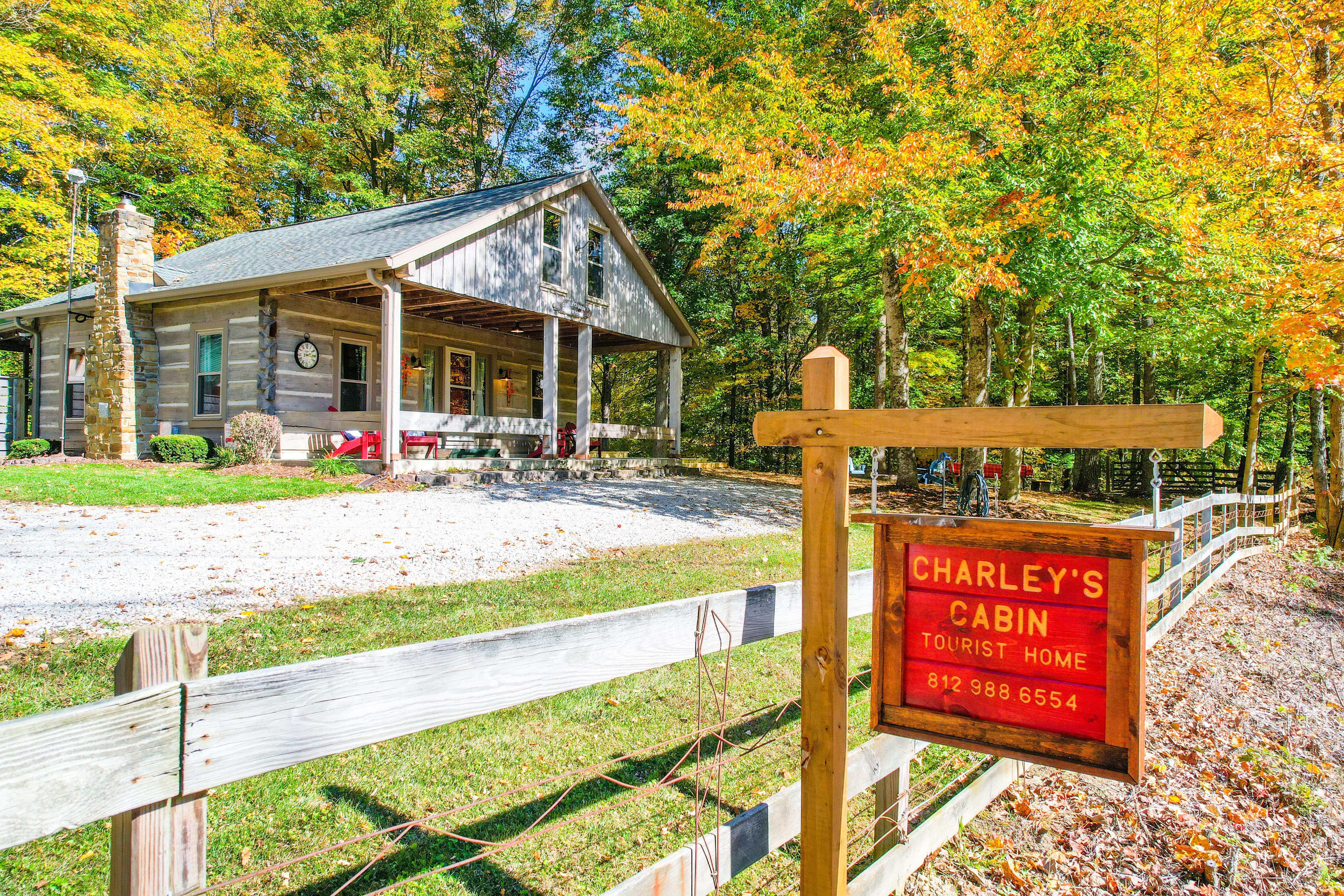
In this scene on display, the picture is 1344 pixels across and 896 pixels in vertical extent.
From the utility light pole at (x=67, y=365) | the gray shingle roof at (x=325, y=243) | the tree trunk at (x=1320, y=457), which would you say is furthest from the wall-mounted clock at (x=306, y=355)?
the tree trunk at (x=1320, y=457)

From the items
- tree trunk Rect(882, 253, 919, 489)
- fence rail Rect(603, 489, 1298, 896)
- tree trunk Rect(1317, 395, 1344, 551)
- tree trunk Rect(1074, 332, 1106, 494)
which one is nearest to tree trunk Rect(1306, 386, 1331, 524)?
tree trunk Rect(1317, 395, 1344, 551)

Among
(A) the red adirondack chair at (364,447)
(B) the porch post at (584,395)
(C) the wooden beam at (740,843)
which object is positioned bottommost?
(C) the wooden beam at (740,843)

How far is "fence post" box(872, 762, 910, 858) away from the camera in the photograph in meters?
2.82

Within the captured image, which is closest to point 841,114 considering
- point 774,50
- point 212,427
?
point 774,50

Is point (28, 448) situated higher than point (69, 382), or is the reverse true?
point (69, 382)

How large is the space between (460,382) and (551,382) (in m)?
3.74

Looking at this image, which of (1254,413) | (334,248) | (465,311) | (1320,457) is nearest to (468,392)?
(465,311)

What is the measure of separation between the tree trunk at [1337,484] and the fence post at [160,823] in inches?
563

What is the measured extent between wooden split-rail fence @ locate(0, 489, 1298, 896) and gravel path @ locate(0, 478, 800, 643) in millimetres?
3841

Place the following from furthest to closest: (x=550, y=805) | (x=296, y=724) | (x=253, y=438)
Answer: (x=253, y=438)
(x=550, y=805)
(x=296, y=724)

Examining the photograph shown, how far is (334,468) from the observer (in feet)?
37.9

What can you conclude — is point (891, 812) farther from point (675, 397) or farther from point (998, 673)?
point (675, 397)

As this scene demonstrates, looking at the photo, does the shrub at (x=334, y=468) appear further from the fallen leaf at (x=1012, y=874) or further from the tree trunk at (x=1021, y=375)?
the tree trunk at (x=1021, y=375)

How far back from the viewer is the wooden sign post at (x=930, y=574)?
1753 mm
